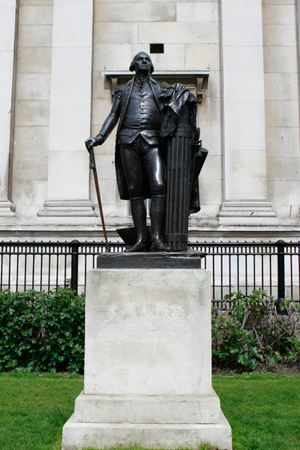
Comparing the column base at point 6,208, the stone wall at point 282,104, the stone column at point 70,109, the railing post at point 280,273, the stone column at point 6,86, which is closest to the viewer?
the railing post at point 280,273

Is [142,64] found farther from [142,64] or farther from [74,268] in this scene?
[74,268]

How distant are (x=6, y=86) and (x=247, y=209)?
7607 millimetres

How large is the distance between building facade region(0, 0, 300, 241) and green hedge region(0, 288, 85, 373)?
4.28 metres

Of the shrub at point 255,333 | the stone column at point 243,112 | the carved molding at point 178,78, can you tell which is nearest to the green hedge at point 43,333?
the shrub at point 255,333

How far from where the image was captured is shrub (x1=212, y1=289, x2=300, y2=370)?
7523 millimetres

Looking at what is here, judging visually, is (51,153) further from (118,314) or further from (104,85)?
(118,314)

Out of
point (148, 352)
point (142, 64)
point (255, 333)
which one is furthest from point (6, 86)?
point (148, 352)

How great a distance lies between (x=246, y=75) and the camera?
12508mm

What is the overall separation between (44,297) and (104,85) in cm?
737

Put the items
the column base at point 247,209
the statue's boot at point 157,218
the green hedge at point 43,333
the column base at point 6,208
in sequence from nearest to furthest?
the statue's boot at point 157,218 < the green hedge at point 43,333 < the column base at point 247,209 < the column base at point 6,208

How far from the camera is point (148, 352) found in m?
4.15

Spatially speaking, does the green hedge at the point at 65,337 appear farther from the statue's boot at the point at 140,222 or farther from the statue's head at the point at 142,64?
the statue's head at the point at 142,64

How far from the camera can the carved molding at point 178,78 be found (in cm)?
1262

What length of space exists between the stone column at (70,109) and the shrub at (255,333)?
5351mm
